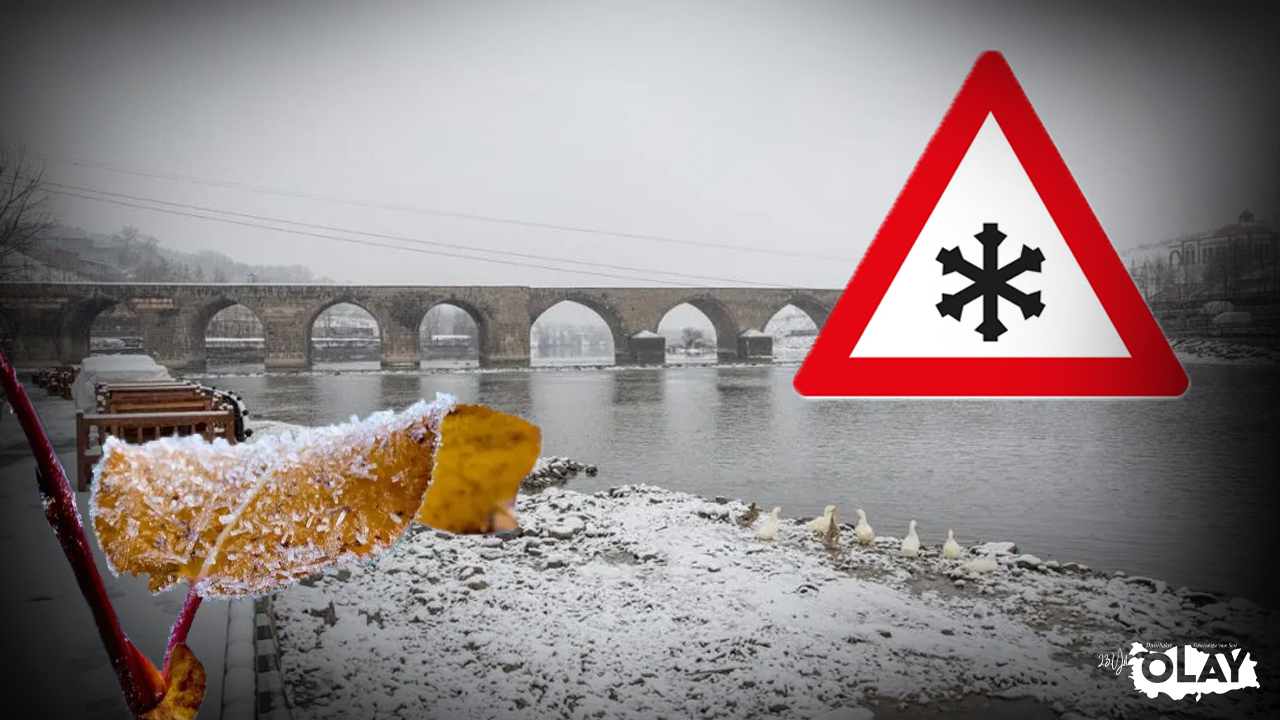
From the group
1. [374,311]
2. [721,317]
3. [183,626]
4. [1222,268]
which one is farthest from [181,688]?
[721,317]

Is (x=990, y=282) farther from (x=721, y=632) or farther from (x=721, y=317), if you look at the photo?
(x=721, y=317)

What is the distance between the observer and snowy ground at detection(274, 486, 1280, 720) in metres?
2.38

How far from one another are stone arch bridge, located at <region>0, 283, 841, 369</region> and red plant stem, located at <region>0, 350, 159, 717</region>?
2.11 metres

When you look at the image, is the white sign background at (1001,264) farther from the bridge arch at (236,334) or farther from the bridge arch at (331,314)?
the bridge arch at (331,314)

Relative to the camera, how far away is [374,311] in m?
25.4

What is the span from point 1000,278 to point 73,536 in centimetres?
182

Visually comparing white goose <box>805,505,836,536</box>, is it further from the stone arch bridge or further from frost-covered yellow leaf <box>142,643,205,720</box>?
frost-covered yellow leaf <box>142,643,205,720</box>

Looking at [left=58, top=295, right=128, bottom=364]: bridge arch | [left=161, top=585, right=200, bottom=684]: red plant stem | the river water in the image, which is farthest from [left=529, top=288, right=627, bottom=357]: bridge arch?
[left=161, top=585, right=200, bottom=684]: red plant stem

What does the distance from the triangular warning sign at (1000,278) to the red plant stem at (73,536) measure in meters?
1.53

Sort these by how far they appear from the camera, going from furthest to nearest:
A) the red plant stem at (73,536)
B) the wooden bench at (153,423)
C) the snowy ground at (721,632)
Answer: the wooden bench at (153,423) → the snowy ground at (721,632) → the red plant stem at (73,536)

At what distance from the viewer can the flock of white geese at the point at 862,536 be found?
394 centimetres

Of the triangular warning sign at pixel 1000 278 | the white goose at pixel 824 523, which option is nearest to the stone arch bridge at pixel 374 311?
A: the triangular warning sign at pixel 1000 278

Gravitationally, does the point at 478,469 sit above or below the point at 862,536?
above

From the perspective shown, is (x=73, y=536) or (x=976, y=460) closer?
(x=73, y=536)
